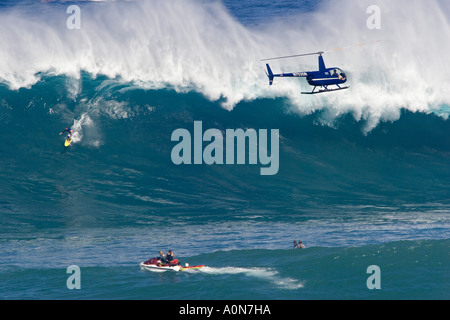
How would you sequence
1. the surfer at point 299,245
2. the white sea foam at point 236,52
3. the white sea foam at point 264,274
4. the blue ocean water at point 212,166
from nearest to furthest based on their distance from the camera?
1. the white sea foam at point 264,274
2. the blue ocean water at point 212,166
3. the surfer at point 299,245
4. the white sea foam at point 236,52

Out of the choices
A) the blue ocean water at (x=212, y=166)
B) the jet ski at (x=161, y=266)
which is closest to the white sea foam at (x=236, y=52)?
the blue ocean water at (x=212, y=166)

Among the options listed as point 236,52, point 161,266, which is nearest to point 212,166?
point 236,52

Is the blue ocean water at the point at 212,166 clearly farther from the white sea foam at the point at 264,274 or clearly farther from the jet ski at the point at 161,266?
the jet ski at the point at 161,266

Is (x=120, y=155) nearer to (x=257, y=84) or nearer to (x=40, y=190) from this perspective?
(x=40, y=190)

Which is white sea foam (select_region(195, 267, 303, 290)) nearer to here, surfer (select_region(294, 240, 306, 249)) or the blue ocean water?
the blue ocean water


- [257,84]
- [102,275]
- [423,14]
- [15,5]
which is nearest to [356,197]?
[257,84]
